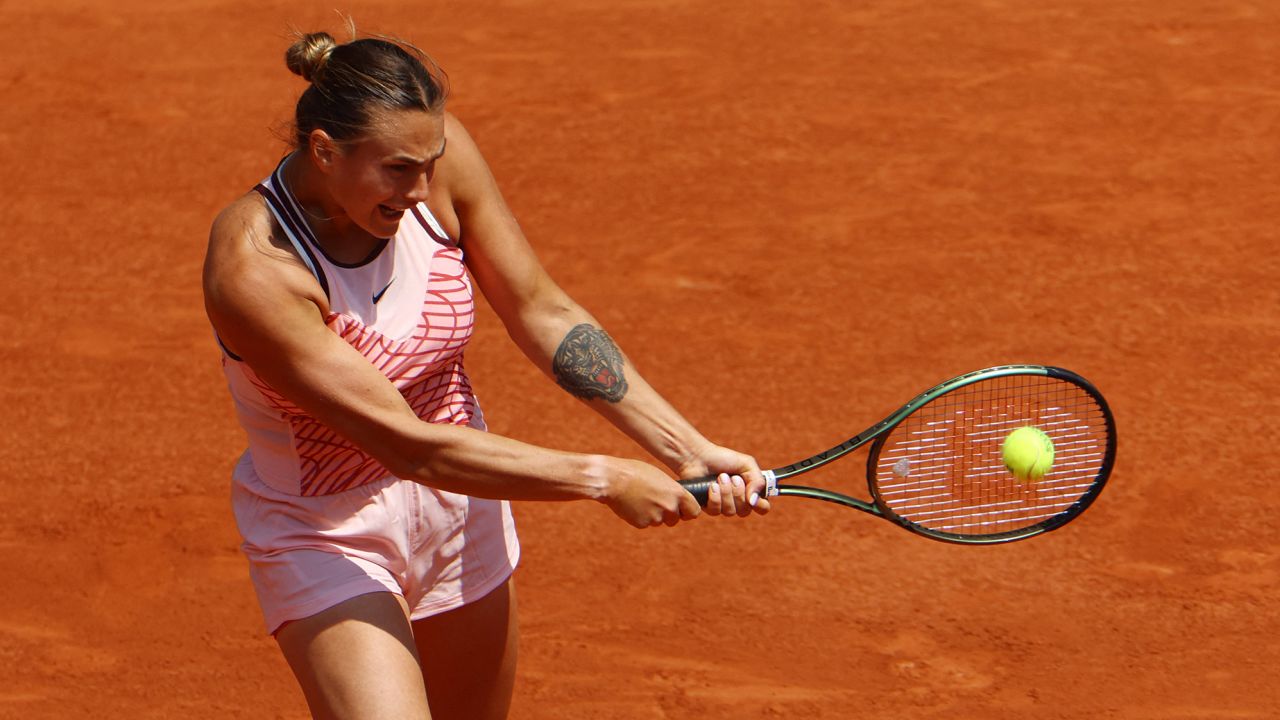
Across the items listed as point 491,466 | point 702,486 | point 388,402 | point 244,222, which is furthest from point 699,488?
point 244,222

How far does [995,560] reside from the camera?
5012mm

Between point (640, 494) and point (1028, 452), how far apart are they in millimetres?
1134

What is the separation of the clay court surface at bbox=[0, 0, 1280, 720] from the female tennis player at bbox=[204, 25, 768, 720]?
59 centimetres

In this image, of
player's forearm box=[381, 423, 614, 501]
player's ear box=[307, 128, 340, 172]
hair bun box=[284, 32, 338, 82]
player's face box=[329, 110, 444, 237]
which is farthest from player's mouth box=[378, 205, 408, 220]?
player's forearm box=[381, 423, 614, 501]

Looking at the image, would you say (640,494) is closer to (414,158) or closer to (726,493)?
(726,493)

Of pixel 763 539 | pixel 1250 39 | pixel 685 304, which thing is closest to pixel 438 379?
pixel 763 539

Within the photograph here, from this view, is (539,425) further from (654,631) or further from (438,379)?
(438,379)

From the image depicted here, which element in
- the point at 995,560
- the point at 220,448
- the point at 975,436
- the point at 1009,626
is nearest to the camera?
the point at 975,436

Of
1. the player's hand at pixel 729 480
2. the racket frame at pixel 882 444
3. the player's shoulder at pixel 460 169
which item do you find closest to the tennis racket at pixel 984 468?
the racket frame at pixel 882 444

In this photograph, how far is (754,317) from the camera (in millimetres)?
6402

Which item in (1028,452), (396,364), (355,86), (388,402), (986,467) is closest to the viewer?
(355,86)

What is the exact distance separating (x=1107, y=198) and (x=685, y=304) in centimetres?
213

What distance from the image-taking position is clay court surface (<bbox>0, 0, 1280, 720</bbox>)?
461 centimetres

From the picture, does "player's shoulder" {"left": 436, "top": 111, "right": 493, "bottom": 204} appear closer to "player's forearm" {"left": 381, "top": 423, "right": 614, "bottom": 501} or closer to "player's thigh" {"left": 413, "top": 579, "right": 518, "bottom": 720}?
"player's forearm" {"left": 381, "top": 423, "right": 614, "bottom": 501}
